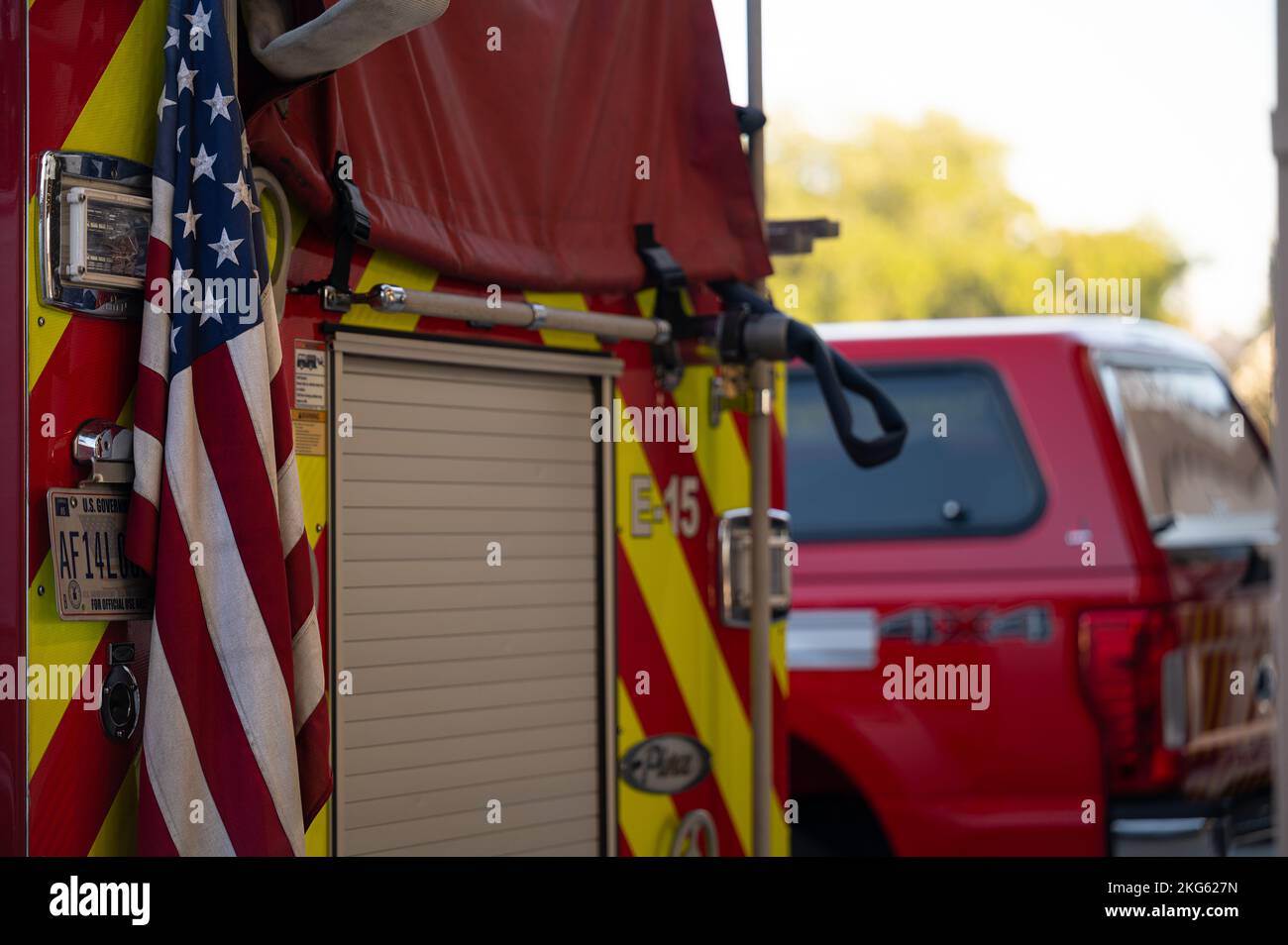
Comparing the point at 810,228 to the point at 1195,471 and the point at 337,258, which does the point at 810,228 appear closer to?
the point at 337,258

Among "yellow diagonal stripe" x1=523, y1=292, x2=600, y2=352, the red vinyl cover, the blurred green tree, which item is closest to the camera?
the red vinyl cover

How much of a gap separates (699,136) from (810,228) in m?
0.53

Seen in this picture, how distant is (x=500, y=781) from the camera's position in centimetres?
342

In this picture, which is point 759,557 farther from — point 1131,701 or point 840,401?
point 1131,701

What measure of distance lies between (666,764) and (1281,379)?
2.31m

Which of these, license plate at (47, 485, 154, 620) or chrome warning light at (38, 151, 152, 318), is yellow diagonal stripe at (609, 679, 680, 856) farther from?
chrome warning light at (38, 151, 152, 318)

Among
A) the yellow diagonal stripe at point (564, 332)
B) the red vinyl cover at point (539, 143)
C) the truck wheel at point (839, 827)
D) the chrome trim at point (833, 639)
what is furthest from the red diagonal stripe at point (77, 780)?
the truck wheel at point (839, 827)

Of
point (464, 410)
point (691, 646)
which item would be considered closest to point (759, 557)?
point (691, 646)

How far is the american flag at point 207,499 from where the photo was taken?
246 cm

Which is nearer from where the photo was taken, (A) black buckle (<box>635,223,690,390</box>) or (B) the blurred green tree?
(A) black buckle (<box>635,223,690,390</box>)

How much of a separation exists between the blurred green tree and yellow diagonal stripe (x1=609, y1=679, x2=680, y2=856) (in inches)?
1017

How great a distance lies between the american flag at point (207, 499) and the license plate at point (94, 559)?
4cm

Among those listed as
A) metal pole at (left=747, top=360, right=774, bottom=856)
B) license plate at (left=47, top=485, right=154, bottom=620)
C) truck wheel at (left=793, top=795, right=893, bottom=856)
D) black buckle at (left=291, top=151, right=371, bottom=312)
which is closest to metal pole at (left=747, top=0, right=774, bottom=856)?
metal pole at (left=747, top=360, right=774, bottom=856)

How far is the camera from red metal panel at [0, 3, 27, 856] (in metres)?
2.37
